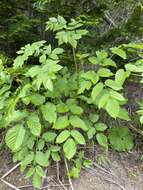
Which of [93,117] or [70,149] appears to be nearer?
[70,149]

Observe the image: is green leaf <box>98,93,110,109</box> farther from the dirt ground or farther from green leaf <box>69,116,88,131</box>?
the dirt ground

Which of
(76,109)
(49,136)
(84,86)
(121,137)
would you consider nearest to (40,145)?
(49,136)

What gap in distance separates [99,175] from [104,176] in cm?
3

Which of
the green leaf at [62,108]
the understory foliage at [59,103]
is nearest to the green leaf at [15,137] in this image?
the understory foliage at [59,103]

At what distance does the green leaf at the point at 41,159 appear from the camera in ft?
6.31

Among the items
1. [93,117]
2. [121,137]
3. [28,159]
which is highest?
[93,117]

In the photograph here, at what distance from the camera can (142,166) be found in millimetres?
2311

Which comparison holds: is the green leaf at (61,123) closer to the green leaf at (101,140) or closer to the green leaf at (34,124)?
the green leaf at (34,124)

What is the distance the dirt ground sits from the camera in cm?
213

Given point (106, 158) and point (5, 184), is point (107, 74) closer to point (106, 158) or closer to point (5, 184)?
point (106, 158)

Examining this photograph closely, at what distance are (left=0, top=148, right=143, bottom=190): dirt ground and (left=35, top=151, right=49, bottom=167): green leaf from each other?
0.88 feet

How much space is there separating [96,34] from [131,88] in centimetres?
53

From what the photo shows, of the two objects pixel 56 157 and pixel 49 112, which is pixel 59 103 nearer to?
pixel 49 112

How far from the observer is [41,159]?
1941mm
